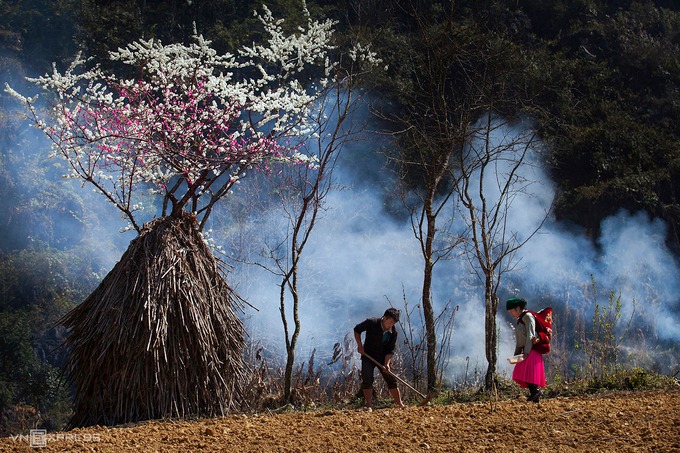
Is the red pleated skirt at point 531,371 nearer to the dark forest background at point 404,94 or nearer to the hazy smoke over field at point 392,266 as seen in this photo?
the hazy smoke over field at point 392,266

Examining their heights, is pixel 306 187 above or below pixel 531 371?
above

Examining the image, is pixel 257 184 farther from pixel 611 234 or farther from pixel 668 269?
pixel 668 269

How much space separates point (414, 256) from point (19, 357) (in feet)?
24.8

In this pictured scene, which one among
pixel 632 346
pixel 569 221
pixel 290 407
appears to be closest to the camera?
pixel 290 407

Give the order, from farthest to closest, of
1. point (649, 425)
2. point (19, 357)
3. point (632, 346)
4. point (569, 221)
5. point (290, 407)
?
point (569, 221)
point (632, 346)
point (19, 357)
point (290, 407)
point (649, 425)

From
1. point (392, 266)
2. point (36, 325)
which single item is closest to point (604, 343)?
point (392, 266)

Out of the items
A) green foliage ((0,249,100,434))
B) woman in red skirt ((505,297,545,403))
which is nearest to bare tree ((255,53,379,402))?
woman in red skirt ((505,297,545,403))

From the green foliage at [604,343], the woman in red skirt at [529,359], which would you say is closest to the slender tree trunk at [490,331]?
the green foliage at [604,343]

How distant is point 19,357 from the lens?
1393cm

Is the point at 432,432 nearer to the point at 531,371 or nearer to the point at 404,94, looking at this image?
the point at 531,371

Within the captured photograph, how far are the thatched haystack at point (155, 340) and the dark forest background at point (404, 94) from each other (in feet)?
20.7

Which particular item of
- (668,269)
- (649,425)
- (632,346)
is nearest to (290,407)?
(649,425)

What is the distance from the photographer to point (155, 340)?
771cm

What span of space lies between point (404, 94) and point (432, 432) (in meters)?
11.6
